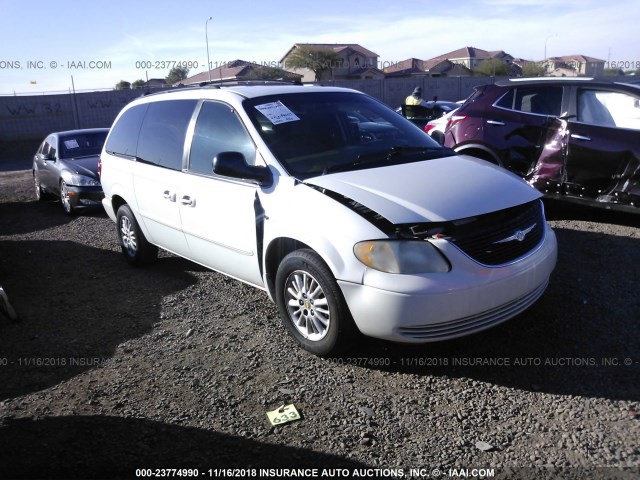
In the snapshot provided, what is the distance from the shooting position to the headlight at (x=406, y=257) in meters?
3.30

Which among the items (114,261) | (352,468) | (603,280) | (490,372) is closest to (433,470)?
(352,468)

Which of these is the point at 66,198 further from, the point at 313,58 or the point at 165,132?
the point at 313,58

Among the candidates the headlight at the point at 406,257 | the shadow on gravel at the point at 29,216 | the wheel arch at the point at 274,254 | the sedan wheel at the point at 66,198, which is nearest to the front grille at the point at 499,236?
the headlight at the point at 406,257

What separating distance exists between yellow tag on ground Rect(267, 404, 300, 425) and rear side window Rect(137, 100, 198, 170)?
8.31ft

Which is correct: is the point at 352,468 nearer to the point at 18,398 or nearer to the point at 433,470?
the point at 433,470

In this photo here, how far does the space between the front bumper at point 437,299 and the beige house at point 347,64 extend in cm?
5200

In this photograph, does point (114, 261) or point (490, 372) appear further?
point (114, 261)

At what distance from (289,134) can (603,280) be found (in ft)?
9.61

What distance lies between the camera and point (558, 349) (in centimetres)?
373

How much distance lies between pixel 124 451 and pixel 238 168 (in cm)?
197

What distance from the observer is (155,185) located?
5328 mm

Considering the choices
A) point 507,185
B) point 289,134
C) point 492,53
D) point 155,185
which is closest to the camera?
point 507,185

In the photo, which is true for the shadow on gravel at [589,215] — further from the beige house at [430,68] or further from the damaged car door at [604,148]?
the beige house at [430,68]

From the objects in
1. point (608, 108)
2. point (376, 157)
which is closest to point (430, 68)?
point (608, 108)
